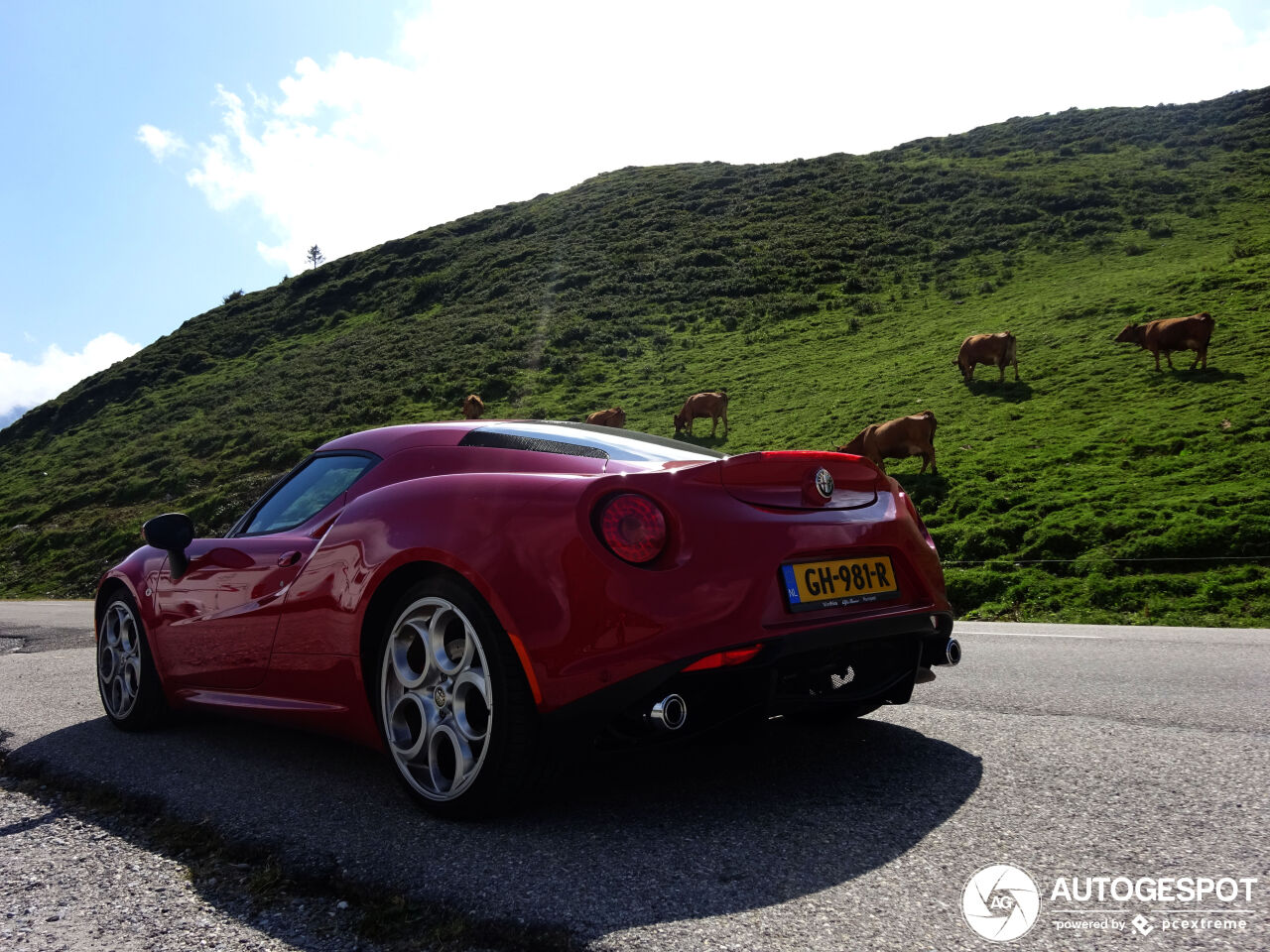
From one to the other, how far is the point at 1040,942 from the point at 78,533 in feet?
134

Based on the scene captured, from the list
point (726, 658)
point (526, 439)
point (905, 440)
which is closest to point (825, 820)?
point (726, 658)

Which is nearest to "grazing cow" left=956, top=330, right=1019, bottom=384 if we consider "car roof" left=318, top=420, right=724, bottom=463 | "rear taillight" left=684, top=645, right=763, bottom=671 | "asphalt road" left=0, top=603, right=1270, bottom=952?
"asphalt road" left=0, top=603, right=1270, bottom=952

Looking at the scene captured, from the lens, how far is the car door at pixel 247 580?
3891 mm

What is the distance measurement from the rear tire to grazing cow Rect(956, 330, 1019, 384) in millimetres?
24386

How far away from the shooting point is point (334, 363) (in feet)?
171

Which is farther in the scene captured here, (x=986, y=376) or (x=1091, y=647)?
(x=986, y=376)

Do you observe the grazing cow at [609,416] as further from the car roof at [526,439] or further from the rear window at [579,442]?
the rear window at [579,442]

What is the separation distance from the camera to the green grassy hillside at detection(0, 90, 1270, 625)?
15.5m

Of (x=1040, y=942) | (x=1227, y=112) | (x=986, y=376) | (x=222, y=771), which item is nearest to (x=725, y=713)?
(x=1040, y=942)

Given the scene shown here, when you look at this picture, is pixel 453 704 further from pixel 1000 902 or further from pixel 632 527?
pixel 1000 902

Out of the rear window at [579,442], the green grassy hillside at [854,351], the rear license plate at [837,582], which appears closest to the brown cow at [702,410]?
the green grassy hillside at [854,351]

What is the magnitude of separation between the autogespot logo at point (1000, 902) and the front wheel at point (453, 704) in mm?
1230

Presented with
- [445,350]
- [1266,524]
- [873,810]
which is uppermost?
[445,350]

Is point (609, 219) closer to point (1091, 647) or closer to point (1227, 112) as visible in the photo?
point (1227, 112)
